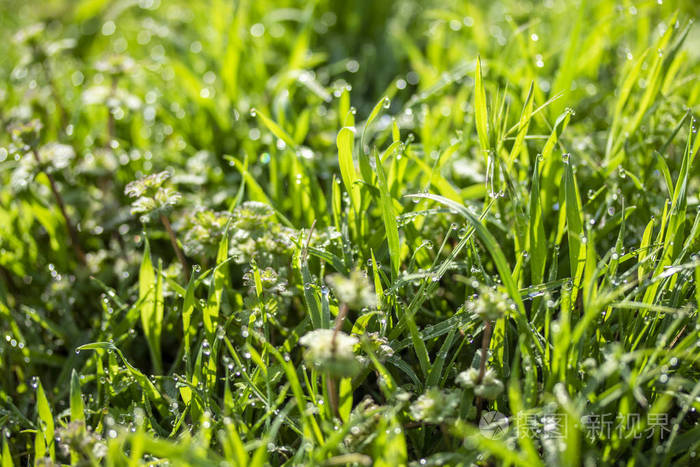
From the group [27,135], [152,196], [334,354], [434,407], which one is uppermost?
[27,135]

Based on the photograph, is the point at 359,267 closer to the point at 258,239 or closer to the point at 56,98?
the point at 258,239

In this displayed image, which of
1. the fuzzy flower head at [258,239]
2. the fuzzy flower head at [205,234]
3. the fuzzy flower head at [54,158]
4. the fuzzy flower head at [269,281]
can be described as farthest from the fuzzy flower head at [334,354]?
the fuzzy flower head at [54,158]

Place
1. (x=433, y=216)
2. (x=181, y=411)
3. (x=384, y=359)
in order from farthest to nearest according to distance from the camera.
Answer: (x=433, y=216) < (x=181, y=411) < (x=384, y=359)

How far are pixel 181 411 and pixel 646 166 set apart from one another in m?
1.45

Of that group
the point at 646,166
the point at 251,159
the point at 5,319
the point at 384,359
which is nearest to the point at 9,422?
the point at 5,319

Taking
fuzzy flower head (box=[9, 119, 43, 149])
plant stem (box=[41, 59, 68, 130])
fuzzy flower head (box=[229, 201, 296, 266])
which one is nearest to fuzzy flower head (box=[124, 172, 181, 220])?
fuzzy flower head (box=[229, 201, 296, 266])

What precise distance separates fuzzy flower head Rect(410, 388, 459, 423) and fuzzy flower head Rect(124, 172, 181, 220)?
800 millimetres

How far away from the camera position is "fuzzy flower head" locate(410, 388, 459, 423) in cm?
109

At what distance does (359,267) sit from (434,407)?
51cm

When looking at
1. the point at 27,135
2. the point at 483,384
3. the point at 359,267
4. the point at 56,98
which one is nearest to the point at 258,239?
the point at 359,267

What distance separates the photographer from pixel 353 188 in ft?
5.01

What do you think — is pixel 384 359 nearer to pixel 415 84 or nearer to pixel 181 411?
pixel 181 411

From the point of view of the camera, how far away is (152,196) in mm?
1557

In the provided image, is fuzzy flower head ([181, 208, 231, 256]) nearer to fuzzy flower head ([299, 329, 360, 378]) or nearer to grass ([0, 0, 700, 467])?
grass ([0, 0, 700, 467])
